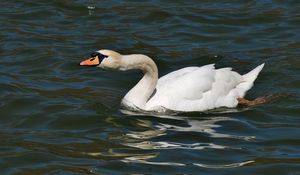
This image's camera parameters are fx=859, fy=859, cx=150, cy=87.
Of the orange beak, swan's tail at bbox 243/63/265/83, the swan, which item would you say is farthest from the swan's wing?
the orange beak

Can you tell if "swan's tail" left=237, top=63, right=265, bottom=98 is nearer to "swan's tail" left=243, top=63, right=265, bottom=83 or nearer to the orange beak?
"swan's tail" left=243, top=63, right=265, bottom=83

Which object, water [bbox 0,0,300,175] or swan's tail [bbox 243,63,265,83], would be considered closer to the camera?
water [bbox 0,0,300,175]

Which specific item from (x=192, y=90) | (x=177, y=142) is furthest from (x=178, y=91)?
(x=177, y=142)

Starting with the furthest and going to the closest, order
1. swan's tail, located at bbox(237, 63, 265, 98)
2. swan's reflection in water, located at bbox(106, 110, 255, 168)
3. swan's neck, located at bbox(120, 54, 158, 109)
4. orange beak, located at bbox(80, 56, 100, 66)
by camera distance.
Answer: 1. swan's tail, located at bbox(237, 63, 265, 98)
2. swan's neck, located at bbox(120, 54, 158, 109)
3. orange beak, located at bbox(80, 56, 100, 66)
4. swan's reflection in water, located at bbox(106, 110, 255, 168)

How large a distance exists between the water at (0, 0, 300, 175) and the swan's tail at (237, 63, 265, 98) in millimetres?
282

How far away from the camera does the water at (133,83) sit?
9539 mm

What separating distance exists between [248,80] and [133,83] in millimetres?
1735

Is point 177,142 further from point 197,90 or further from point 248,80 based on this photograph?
point 248,80

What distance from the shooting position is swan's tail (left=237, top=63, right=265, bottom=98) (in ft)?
40.8

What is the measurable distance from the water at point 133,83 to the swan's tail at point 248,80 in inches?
11.1

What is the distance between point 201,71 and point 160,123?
124 cm

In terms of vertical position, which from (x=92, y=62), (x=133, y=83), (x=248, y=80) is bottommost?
(x=133, y=83)

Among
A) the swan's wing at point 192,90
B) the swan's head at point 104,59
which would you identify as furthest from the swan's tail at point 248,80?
the swan's head at point 104,59

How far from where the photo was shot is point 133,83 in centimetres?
1295
